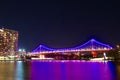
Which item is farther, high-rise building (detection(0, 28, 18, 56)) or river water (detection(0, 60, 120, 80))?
high-rise building (detection(0, 28, 18, 56))

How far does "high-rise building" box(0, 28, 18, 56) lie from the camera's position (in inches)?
5109

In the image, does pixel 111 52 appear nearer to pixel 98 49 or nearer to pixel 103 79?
pixel 98 49

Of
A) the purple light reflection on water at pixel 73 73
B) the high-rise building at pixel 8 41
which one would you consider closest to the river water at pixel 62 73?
the purple light reflection on water at pixel 73 73

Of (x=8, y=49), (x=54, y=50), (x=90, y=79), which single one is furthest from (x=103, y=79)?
(x=8, y=49)

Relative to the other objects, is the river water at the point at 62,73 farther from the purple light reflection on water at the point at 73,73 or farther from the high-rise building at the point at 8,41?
the high-rise building at the point at 8,41

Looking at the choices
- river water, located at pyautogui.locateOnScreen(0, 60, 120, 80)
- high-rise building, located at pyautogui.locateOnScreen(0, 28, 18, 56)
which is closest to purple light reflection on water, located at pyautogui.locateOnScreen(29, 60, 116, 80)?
river water, located at pyautogui.locateOnScreen(0, 60, 120, 80)

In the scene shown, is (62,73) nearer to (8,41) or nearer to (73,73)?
(73,73)

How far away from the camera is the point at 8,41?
134m

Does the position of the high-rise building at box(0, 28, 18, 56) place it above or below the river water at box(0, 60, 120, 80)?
above

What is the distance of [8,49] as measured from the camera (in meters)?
132

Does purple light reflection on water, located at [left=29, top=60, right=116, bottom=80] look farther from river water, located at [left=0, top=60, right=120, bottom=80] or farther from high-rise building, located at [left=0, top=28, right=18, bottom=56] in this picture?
high-rise building, located at [left=0, top=28, right=18, bottom=56]

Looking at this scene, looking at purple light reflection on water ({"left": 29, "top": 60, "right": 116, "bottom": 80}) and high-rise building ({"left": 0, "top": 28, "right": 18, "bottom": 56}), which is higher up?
high-rise building ({"left": 0, "top": 28, "right": 18, "bottom": 56})

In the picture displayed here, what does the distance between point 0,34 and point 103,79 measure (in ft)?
373

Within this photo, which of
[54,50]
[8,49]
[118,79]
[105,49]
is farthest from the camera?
[8,49]
